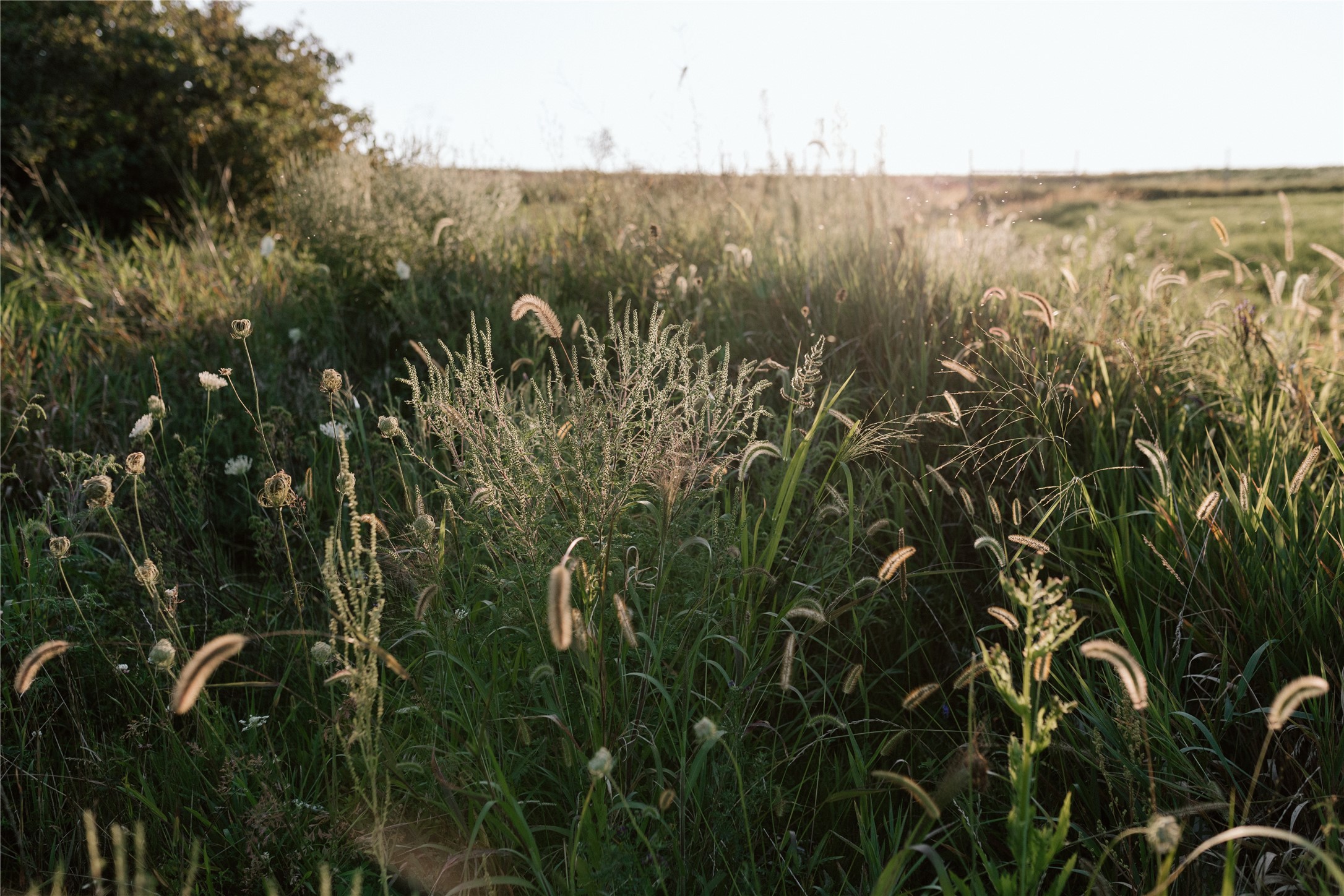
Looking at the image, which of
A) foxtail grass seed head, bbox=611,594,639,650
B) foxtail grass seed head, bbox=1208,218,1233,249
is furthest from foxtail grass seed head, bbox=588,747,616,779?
foxtail grass seed head, bbox=1208,218,1233,249

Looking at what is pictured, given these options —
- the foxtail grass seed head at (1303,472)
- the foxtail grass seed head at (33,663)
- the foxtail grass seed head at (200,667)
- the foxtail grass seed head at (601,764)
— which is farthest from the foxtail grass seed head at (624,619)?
the foxtail grass seed head at (1303,472)

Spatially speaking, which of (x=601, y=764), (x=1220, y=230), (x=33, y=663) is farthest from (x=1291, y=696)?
(x=1220, y=230)

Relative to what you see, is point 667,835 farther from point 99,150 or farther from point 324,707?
point 99,150

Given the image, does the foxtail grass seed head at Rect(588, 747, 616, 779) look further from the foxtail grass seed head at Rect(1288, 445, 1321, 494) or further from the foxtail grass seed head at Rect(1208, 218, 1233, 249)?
the foxtail grass seed head at Rect(1208, 218, 1233, 249)

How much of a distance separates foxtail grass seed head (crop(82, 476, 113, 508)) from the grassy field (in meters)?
0.06

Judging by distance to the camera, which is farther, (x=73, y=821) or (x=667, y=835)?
(x=73, y=821)

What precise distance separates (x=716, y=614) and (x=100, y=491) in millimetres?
1389

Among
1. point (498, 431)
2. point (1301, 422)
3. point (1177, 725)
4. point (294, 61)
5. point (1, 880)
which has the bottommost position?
point (1, 880)

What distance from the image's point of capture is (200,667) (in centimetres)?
107

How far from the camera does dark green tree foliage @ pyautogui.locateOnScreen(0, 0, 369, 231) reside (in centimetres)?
832

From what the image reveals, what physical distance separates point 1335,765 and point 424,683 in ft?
6.25

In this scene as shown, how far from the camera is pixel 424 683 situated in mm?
1979

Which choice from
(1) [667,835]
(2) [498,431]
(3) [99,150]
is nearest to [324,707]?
(2) [498,431]

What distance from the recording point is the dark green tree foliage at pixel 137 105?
27.3 ft
